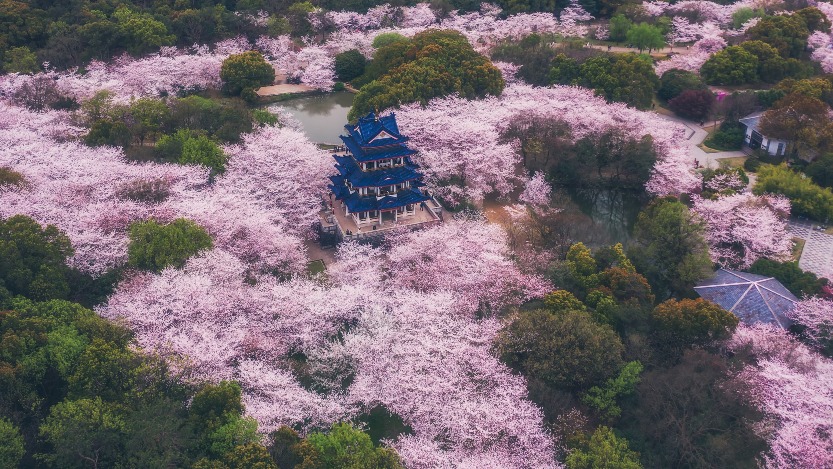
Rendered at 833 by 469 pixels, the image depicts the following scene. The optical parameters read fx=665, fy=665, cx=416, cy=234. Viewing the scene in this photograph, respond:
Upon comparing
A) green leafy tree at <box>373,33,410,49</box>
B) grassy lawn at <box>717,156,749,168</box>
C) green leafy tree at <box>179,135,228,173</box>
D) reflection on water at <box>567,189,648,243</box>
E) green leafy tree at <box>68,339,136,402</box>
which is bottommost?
reflection on water at <box>567,189,648,243</box>

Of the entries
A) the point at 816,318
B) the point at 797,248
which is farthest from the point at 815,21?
the point at 816,318

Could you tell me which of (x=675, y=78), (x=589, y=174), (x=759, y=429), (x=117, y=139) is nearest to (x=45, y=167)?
(x=117, y=139)

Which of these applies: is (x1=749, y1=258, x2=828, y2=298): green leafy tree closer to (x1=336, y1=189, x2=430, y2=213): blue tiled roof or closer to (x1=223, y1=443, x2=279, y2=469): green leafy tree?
(x1=336, y1=189, x2=430, y2=213): blue tiled roof

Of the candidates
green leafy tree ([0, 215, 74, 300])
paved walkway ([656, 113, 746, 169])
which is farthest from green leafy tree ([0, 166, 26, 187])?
paved walkway ([656, 113, 746, 169])

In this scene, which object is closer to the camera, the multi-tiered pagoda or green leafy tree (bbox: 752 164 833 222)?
the multi-tiered pagoda

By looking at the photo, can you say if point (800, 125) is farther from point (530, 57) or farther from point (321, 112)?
point (321, 112)

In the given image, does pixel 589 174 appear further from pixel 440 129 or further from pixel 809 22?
pixel 809 22

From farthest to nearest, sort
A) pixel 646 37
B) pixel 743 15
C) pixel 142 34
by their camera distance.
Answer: pixel 743 15 < pixel 646 37 < pixel 142 34
